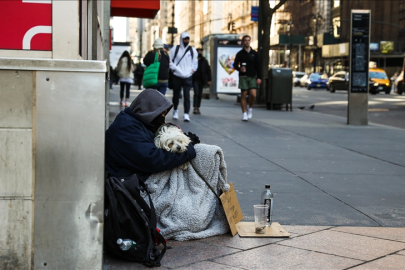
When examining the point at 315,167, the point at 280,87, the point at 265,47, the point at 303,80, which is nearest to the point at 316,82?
the point at 303,80

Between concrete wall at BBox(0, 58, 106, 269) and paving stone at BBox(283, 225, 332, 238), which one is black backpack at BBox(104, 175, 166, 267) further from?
paving stone at BBox(283, 225, 332, 238)

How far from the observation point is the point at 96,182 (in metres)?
3.36

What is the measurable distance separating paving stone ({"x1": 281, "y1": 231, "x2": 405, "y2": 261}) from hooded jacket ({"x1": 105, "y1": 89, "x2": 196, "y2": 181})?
3.28 ft

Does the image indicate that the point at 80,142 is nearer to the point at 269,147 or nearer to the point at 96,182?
the point at 96,182

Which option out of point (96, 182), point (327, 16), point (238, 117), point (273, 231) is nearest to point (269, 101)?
point (238, 117)

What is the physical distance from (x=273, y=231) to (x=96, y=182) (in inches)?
62.6

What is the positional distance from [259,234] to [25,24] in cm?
214

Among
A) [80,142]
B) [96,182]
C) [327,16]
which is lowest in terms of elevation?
[96,182]

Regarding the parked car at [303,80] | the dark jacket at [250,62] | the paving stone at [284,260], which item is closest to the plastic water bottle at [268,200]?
the paving stone at [284,260]

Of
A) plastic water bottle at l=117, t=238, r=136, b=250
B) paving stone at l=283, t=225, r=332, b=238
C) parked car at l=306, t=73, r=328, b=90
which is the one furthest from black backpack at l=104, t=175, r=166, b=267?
parked car at l=306, t=73, r=328, b=90

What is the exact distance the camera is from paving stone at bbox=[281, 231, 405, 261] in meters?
3.96

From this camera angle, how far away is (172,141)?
4.04 metres

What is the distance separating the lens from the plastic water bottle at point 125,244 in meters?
3.59

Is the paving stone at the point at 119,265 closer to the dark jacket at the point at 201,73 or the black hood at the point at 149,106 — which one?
the black hood at the point at 149,106
